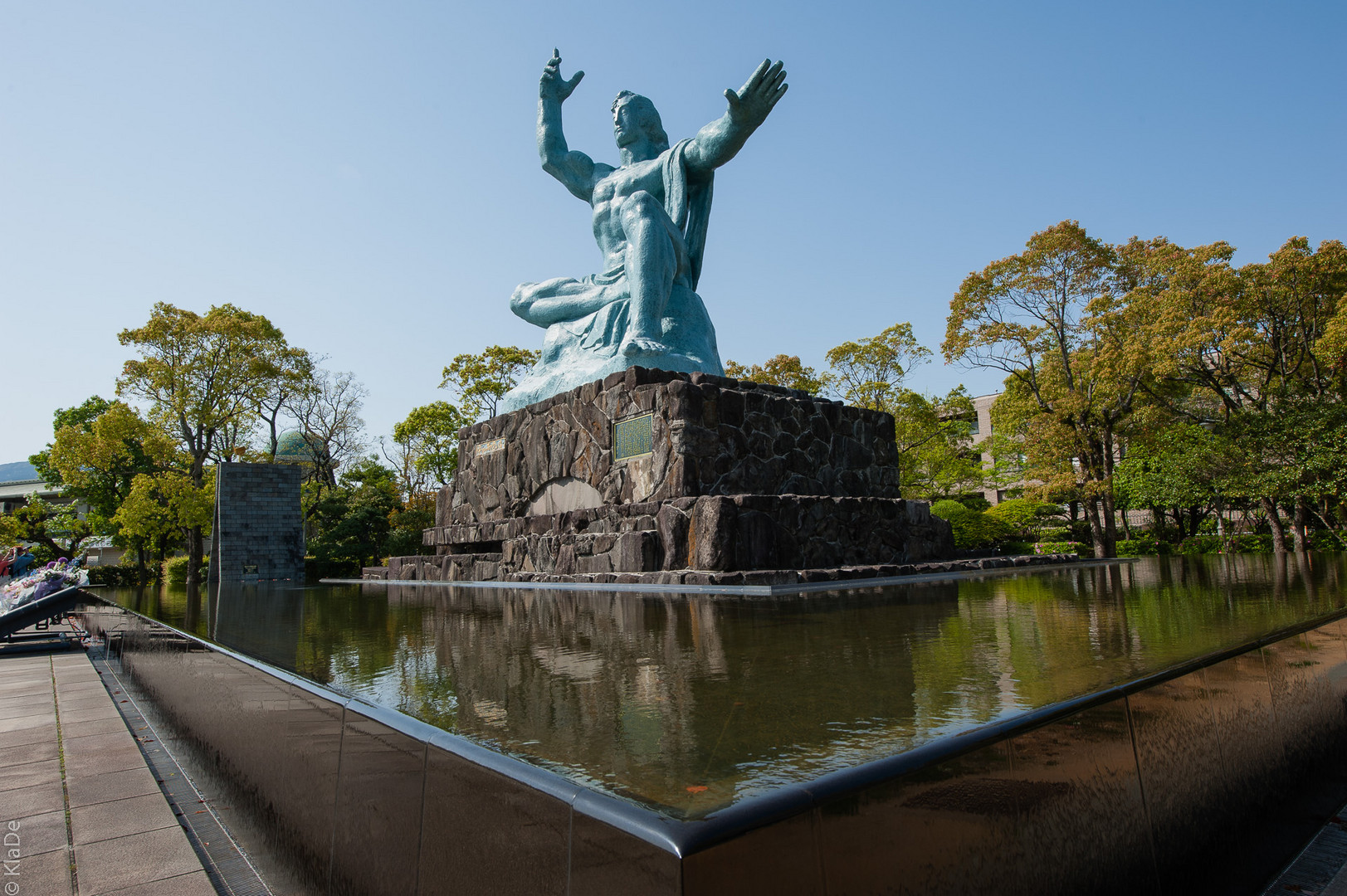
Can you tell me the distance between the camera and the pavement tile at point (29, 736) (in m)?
3.31

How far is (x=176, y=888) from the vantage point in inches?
71.1

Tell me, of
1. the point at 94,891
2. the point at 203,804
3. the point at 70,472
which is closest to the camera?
the point at 94,891

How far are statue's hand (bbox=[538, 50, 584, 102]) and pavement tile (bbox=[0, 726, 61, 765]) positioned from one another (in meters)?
9.64

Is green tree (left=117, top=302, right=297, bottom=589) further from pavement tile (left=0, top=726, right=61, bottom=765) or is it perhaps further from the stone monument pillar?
pavement tile (left=0, top=726, right=61, bottom=765)

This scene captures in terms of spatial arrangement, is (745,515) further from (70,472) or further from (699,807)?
(70,472)

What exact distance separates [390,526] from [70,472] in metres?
8.90

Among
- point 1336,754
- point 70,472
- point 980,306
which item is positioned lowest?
point 1336,754

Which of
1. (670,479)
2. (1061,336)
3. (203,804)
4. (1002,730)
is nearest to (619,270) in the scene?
(670,479)

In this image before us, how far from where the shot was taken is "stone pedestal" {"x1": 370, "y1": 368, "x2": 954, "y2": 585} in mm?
6121

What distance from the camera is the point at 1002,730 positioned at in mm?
1225

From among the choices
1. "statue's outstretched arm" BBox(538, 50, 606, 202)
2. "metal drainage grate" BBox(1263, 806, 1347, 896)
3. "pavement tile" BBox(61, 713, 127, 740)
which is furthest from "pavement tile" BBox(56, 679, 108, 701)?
"statue's outstretched arm" BBox(538, 50, 606, 202)

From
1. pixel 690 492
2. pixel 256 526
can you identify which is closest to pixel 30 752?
pixel 690 492

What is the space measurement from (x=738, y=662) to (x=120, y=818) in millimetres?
1868

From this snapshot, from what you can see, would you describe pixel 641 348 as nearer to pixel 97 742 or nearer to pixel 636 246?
pixel 636 246
